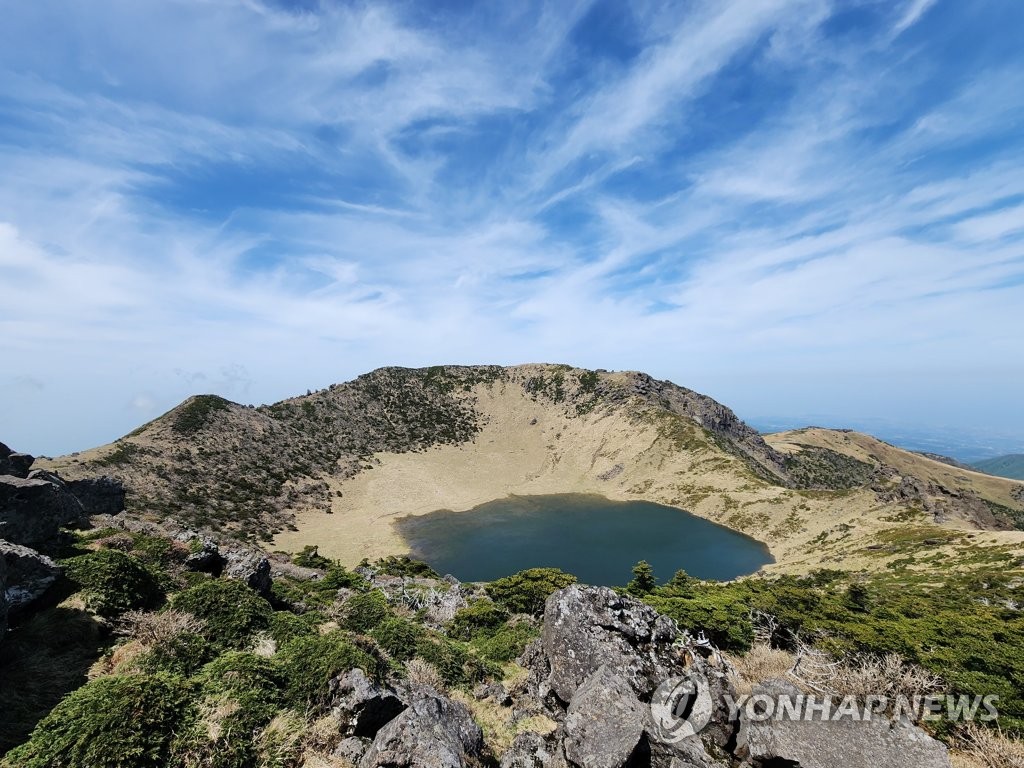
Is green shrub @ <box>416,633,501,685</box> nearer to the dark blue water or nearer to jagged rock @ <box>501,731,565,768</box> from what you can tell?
jagged rock @ <box>501,731,565,768</box>

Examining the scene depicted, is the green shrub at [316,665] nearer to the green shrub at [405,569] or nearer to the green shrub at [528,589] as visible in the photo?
the green shrub at [528,589]

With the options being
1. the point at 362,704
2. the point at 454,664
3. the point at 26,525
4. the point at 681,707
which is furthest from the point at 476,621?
the point at 26,525

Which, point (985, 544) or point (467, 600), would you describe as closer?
point (467, 600)

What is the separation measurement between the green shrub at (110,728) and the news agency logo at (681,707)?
9.96 m

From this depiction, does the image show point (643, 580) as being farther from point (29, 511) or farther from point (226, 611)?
point (29, 511)

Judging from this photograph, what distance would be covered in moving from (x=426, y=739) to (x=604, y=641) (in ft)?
20.5

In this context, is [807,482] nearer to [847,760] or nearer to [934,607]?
[934,607]

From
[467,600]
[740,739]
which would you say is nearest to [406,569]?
[467,600]

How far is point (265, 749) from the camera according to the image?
8.60 meters

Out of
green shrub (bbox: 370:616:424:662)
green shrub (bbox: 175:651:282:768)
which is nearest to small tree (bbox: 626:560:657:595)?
green shrub (bbox: 370:616:424:662)

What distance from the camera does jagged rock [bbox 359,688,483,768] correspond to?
28.5 feet

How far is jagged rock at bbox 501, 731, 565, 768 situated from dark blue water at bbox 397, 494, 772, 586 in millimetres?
43128

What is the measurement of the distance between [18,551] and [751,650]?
2339cm

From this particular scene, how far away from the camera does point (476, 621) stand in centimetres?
2231
